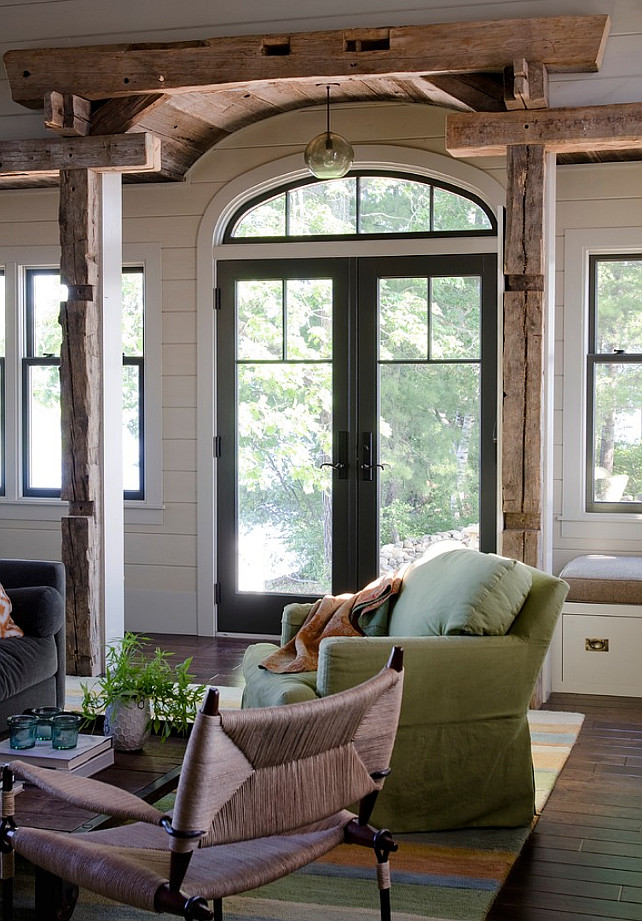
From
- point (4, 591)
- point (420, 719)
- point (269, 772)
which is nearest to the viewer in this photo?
point (269, 772)

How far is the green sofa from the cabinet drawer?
5.66 ft

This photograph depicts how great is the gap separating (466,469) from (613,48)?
2380mm

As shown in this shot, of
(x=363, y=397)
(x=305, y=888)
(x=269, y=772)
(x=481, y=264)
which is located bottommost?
(x=305, y=888)

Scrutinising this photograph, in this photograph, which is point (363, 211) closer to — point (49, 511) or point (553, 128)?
point (553, 128)

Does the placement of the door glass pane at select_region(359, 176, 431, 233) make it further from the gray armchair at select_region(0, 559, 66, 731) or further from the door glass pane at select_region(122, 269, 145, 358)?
the gray armchair at select_region(0, 559, 66, 731)

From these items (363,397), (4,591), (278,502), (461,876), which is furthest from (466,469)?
(461,876)

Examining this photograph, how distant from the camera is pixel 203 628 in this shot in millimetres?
6793

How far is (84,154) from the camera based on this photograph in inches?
215

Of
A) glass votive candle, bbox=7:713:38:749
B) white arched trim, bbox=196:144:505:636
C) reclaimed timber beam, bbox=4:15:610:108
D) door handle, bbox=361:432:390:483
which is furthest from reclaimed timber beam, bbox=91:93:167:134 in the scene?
glass votive candle, bbox=7:713:38:749

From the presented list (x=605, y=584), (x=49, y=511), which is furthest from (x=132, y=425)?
(x=605, y=584)

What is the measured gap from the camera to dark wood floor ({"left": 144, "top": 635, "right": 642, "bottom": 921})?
3.09 m

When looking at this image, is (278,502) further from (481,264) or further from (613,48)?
(613,48)

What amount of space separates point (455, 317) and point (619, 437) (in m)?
1.14

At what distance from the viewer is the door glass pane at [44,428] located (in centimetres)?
716
